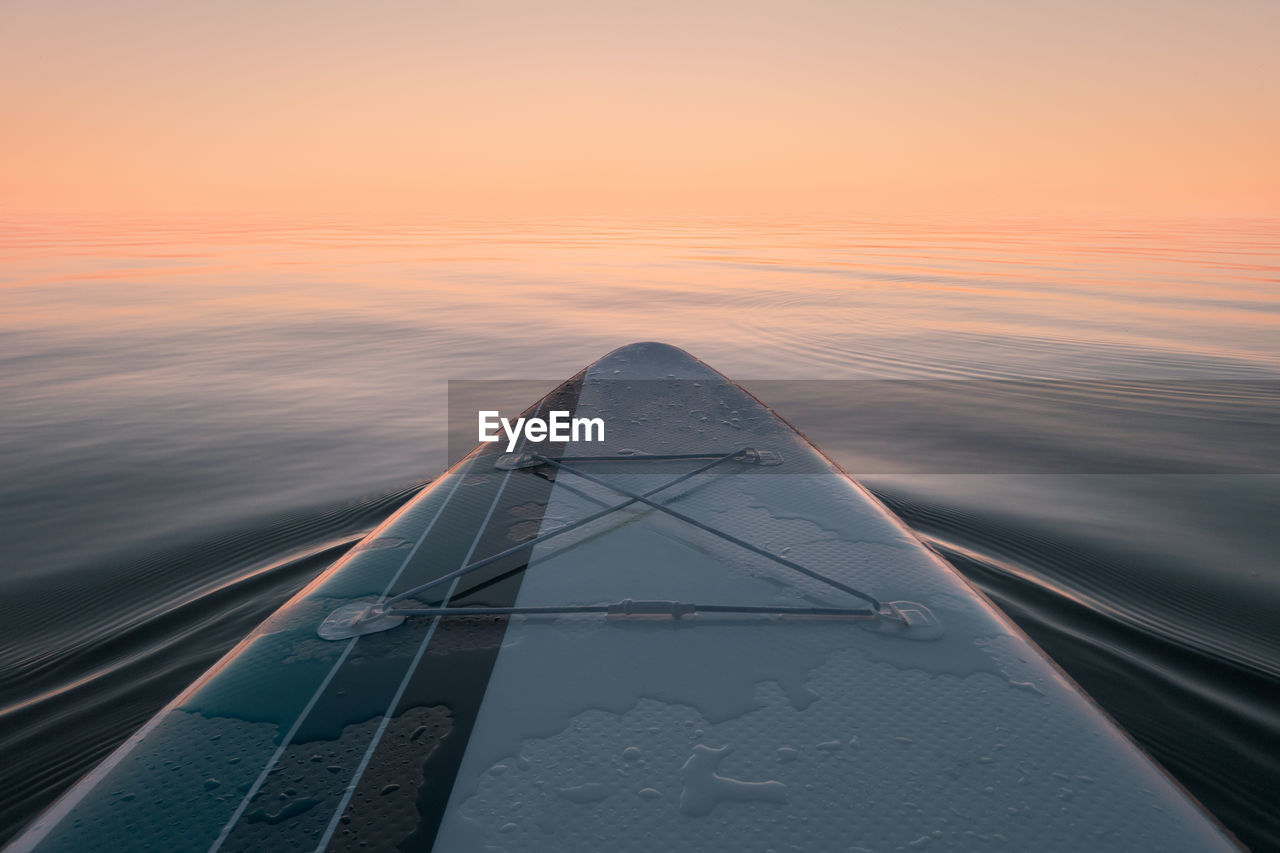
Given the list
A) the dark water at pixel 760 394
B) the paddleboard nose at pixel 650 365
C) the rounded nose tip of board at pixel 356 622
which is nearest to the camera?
the rounded nose tip of board at pixel 356 622

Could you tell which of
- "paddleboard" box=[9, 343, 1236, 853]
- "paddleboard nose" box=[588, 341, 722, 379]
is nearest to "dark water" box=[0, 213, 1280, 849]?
"paddleboard" box=[9, 343, 1236, 853]

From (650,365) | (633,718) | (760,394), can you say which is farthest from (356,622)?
(760,394)

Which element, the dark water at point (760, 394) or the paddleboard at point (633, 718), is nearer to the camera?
the paddleboard at point (633, 718)

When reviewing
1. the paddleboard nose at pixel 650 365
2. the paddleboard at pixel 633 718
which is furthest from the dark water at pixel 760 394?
the paddleboard nose at pixel 650 365

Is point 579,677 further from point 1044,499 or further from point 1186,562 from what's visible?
point 1044,499

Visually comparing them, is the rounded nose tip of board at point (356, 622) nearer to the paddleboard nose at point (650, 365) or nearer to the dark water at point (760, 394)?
the dark water at point (760, 394)

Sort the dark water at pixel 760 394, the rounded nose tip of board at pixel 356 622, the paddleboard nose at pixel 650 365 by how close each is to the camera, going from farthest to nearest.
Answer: the paddleboard nose at pixel 650 365 → the dark water at pixel 760 394 → the rounded nose tip of board at pixel 356 622

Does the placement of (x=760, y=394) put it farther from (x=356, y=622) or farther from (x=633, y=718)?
(x=633, y=718)

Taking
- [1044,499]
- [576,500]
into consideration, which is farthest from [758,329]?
[576,500]
